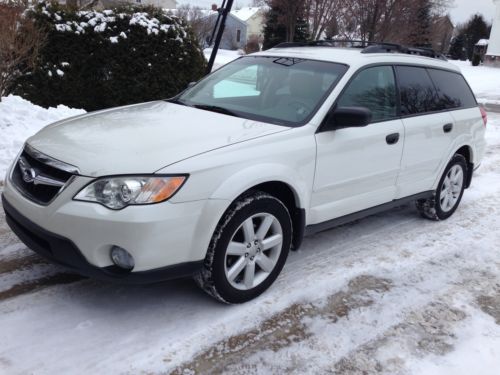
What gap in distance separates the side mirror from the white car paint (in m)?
0.07

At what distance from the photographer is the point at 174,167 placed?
2920 millimetres

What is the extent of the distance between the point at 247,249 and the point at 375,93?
6.14ft

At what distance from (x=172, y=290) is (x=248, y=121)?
1.32 m

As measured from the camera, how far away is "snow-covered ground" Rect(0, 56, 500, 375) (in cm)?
287

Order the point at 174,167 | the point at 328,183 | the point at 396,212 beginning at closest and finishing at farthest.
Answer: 1. the point at 174,167
2. the point at 328,183
3. the point at 396,212

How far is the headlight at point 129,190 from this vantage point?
2.84 metres

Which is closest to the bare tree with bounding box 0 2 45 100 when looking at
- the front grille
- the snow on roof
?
the front grille

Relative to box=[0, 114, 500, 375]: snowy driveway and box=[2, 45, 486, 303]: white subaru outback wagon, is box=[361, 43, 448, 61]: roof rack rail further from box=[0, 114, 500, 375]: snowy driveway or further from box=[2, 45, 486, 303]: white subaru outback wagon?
box=[0, 114, 500, 375]: snowy driveway

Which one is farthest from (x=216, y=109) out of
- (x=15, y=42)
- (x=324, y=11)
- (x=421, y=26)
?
(x=421, y=26)

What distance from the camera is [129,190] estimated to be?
9.34 ft

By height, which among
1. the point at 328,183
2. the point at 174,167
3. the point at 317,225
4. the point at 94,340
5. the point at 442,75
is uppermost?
the point at 442,75

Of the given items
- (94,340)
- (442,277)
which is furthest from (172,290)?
(442,277)

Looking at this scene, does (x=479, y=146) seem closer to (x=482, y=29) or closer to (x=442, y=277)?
(x=442, y=277)

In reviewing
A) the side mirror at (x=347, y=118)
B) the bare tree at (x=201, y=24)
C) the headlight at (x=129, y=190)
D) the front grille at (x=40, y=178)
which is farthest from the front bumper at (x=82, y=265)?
the bare tree at (x=201, y=24)
